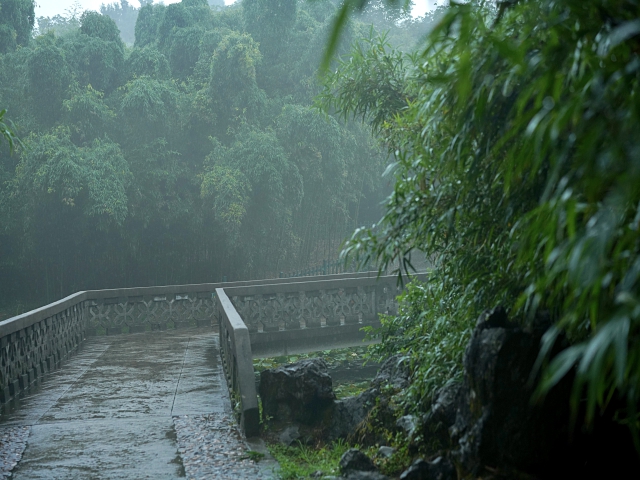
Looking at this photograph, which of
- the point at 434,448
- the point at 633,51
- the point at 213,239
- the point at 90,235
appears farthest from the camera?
the point at 213,239

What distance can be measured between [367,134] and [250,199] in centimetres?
538

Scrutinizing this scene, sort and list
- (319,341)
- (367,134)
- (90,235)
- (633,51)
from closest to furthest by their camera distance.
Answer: (633,51) < (319,341) < (90,235) < (367,134)

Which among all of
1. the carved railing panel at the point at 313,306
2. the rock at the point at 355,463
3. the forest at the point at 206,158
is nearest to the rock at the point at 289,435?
the forest at the point at 206,158

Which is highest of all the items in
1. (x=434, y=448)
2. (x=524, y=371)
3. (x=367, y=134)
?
(x=367, y=134)

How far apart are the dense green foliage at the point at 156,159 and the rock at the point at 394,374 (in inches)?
392

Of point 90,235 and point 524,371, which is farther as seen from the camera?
point 90,235

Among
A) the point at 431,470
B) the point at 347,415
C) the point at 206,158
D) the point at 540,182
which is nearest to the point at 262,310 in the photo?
the point at 347,415

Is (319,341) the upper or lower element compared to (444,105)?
lower

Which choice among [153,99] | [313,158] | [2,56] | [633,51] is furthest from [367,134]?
[633,51]

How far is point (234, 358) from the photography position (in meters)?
5.58

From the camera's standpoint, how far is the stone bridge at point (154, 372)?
4328 millimetres

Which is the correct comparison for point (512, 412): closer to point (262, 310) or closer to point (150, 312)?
point (262, 310)

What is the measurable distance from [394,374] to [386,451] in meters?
1.16

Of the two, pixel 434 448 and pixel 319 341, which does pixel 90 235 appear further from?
pixel 434 448
